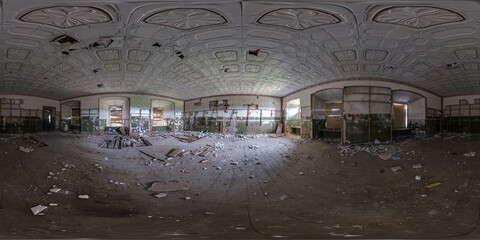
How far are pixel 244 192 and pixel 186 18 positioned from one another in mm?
802

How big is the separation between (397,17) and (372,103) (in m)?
0.43

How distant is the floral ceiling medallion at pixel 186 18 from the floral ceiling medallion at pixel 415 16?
0.74m

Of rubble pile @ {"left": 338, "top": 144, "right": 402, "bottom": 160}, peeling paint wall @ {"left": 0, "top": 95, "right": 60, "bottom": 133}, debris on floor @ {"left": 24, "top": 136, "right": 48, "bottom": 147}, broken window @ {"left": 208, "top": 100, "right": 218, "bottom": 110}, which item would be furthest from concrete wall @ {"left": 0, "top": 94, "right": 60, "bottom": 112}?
rubble pile @ {"left": 338, "top": 144, "right": 402, "bottom": 160}

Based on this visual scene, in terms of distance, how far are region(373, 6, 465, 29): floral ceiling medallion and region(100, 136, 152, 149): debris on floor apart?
1292 millimetres

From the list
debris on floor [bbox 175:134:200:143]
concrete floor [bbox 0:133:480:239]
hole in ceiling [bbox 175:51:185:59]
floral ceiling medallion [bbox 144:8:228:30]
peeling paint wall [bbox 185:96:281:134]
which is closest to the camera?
concrete floor [bbox 0:133:480:239]

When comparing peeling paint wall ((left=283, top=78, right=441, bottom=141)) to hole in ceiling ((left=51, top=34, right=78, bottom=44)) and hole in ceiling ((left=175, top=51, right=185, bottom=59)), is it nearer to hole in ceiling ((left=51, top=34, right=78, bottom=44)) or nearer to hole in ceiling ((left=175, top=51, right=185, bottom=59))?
hole in ceiling ((left=175, top=51, right=185, bottom=59))

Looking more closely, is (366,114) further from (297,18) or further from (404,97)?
(297,18)

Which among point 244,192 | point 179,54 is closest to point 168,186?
point 244,192

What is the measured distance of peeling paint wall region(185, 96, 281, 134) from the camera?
1.15 meters

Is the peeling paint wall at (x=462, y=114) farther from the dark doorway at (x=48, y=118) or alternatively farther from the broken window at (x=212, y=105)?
the dark doorway at (x=48, y=118)

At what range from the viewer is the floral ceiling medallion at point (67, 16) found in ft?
2.64

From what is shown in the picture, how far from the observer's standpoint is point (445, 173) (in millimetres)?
893

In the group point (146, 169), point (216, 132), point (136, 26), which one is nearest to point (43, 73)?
point (136, 26)

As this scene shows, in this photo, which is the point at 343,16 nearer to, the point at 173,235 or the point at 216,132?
the point at 216,132
